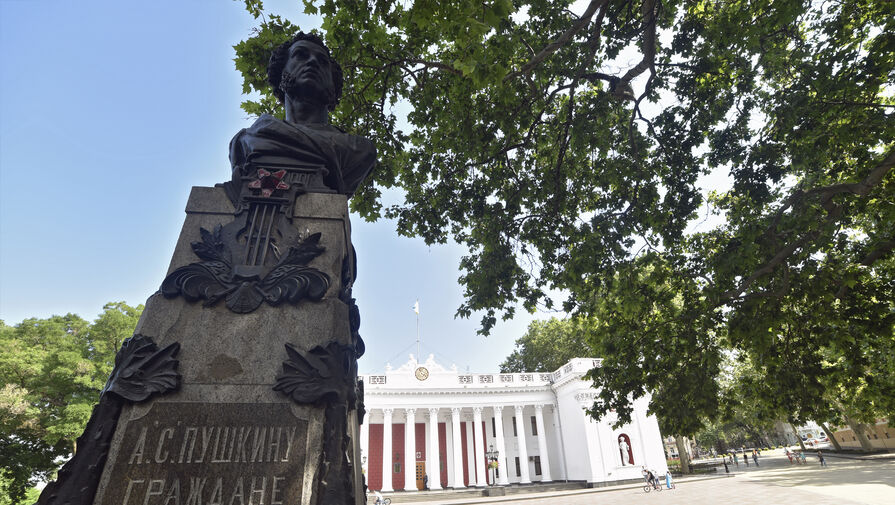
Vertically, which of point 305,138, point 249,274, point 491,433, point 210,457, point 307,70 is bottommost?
point 210,457

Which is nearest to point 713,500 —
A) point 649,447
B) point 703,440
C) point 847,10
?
point 847,10

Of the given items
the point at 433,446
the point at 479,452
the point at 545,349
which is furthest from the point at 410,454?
the point at 545,349

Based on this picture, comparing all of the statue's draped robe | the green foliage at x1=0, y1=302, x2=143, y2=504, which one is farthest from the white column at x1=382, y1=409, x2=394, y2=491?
the statue's draped robe

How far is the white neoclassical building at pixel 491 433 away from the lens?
33.1 meters

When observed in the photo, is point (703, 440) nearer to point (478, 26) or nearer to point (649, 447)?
point (649, 447)

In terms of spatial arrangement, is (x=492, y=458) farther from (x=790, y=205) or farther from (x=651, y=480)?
(x=790, y=205)

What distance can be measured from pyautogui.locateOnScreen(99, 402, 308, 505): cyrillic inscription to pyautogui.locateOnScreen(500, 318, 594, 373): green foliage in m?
38.4

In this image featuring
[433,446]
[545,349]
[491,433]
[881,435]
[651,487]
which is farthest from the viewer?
[545,349]

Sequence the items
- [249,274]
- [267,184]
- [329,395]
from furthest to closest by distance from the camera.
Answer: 1. [267,184]
2. [249,274]
3. [329,395]

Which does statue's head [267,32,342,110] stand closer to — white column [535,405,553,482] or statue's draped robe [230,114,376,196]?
statue's draped robe [230,114,376,196]

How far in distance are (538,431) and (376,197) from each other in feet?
116

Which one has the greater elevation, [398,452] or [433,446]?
[433,446]

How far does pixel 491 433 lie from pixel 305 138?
4112 cm

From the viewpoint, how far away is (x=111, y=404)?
221cm
